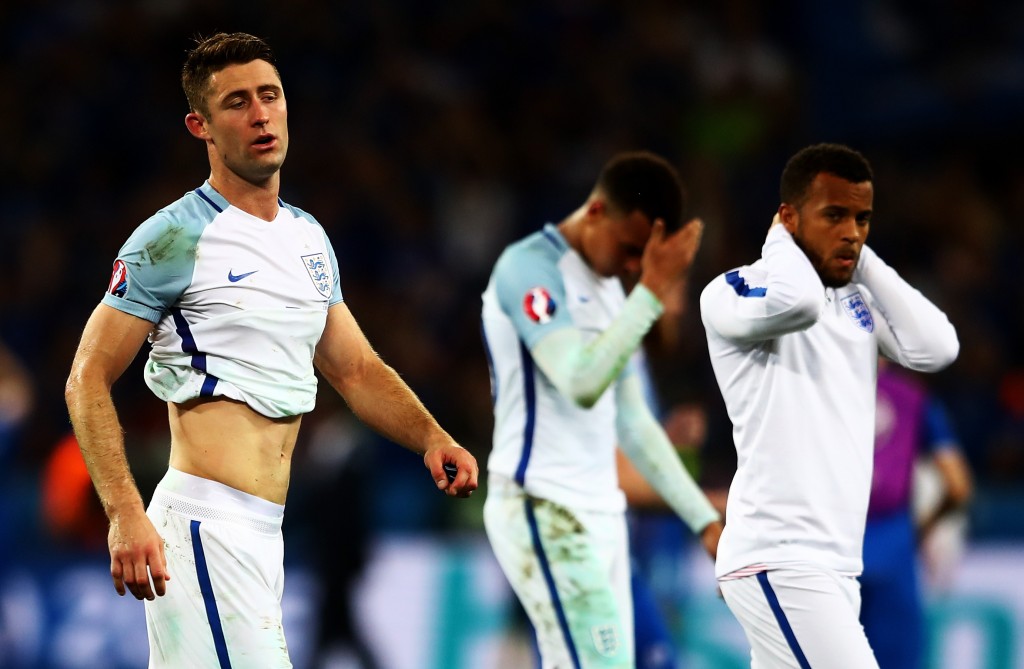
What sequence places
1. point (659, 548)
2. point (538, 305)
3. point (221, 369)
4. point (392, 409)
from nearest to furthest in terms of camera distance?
point (221, 369), point (392, 409), point (538, 305), point (659, 548)

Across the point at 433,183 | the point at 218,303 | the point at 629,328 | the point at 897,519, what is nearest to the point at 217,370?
the point at 218,303

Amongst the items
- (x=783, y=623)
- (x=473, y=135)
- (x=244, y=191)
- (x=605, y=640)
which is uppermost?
(x=473, y=135)

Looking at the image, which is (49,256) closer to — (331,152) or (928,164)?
(331,152)

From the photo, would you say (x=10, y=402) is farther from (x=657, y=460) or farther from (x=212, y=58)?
(x=212, y=58)

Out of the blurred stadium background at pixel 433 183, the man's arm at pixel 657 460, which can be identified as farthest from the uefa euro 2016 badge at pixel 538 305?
the blurred stadium background at pixel 433 183

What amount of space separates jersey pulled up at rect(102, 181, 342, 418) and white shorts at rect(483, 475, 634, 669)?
1.67 meters

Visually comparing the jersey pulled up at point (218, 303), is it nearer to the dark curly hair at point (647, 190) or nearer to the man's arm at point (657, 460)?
the dark curly hair at point (647, 190)

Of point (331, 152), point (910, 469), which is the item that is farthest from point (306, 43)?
point (910, 469)

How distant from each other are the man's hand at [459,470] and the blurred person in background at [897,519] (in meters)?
3.16

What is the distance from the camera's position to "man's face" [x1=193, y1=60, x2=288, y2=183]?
471 centimetres

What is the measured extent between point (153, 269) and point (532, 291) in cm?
201

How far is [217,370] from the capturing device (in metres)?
4.59

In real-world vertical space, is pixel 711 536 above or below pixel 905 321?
below

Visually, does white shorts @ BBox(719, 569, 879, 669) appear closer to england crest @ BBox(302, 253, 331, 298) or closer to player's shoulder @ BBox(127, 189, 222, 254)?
england crest @ BBox(302, 253, 331, 298)
